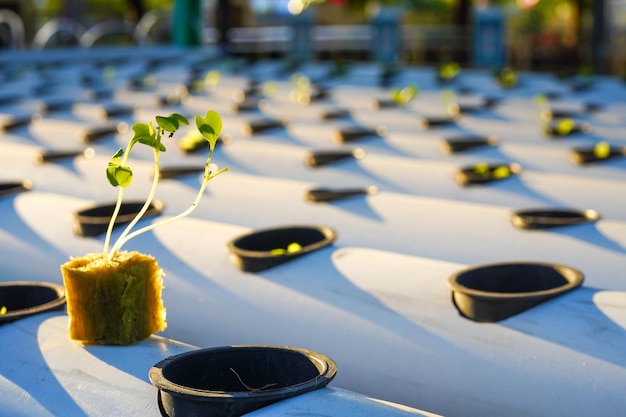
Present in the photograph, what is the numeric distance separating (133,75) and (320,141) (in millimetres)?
5474

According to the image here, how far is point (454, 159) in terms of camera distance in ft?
15.8

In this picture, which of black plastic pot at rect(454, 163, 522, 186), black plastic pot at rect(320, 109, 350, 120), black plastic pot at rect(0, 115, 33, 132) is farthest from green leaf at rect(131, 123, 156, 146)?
black plastic pot at rect(320, 109, 350, 120)

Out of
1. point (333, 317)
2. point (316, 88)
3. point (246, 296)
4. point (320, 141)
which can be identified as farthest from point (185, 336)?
point (316, 88)

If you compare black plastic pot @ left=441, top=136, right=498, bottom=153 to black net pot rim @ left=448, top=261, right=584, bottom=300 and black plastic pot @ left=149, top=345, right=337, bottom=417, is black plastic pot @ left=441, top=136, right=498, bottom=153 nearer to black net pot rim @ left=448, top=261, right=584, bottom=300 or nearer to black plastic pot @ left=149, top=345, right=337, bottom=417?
black net pot rim @ left=448, top=261, right=584, bottom=300

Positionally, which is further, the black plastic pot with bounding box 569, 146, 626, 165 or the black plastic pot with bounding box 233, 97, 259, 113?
the black plastic pot with bounding box 233, 97, 259, 113

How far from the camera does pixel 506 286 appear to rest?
2.50 metres

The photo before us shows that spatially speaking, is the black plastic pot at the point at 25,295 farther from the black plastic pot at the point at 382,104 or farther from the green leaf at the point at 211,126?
the black plastic pot at the point at 382,104

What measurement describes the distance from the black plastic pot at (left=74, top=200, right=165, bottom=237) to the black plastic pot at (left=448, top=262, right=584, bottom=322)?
137cm

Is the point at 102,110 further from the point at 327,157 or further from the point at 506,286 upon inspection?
the point at 506,286

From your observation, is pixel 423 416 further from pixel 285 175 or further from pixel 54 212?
pixel 285 175

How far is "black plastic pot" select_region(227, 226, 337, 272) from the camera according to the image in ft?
9.09

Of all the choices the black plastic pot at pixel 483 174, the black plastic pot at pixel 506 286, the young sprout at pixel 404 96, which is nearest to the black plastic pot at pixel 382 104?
the young sprout at pixel 404 96

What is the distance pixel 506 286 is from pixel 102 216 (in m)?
1.60

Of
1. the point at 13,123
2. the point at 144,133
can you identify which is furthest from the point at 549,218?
the point at 13,123
